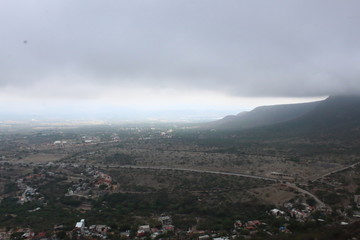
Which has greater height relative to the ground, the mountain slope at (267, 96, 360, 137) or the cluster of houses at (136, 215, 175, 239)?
the mountain slope at (267, 96, 360, 137)

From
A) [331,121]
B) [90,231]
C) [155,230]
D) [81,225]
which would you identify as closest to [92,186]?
[81,225]

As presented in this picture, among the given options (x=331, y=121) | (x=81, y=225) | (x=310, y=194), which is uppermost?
(x=331, y=121)

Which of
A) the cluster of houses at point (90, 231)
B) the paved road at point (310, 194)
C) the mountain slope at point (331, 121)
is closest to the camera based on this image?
the cluster of houses at point (90, 231)

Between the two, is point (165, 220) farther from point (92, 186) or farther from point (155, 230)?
point (92, 186)

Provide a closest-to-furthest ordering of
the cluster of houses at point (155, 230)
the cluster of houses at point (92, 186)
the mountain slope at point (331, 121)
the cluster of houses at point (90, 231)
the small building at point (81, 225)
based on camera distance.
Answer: the cluster of houses at point (90, 231)
the cluster of houses at point (155, 230)
the small building at point (81, 225)
the cluster of houses at point (92, 186)
the mountain slope at point (331, 121)

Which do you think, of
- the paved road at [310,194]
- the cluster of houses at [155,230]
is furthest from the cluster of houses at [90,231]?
the paved road at [310,194]

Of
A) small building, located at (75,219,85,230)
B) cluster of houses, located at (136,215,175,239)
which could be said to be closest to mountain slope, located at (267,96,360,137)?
cluster of houses, located at (136,215,175,239)

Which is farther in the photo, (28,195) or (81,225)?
(28,195)

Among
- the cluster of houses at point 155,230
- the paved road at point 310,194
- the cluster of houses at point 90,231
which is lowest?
the paved road at point 310,194

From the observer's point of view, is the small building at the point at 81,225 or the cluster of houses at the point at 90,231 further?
the small building at the point at 81,225

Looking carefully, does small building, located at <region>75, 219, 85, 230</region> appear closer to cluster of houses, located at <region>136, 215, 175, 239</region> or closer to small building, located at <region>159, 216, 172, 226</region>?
cluster of houses, located at <region>136, 215, 175, 239</region>

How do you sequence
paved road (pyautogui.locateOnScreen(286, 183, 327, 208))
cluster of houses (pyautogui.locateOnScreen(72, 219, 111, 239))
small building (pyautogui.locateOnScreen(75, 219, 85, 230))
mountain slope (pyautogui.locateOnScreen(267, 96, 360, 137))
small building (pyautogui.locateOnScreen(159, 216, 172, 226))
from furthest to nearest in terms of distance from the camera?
mountain slope (pyautogui.locateOnScreen(267, 96, 360, 137)), paved road (pyautogui.locateOnScreen(286, 183, 327, 208)), small building (pyautogui.locateOnScreen(159, 216, 172, 226)), small building (pyautogui.locateOnScreen(75, 219, 85, 230)), cluster of houses (pyautogui.locateOnScreen(72, 219, 111, 239))

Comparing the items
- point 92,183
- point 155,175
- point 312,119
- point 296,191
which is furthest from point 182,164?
point 312,119

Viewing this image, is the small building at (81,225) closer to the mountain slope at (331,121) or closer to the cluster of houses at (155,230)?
the cluster of houses at (155,230)
